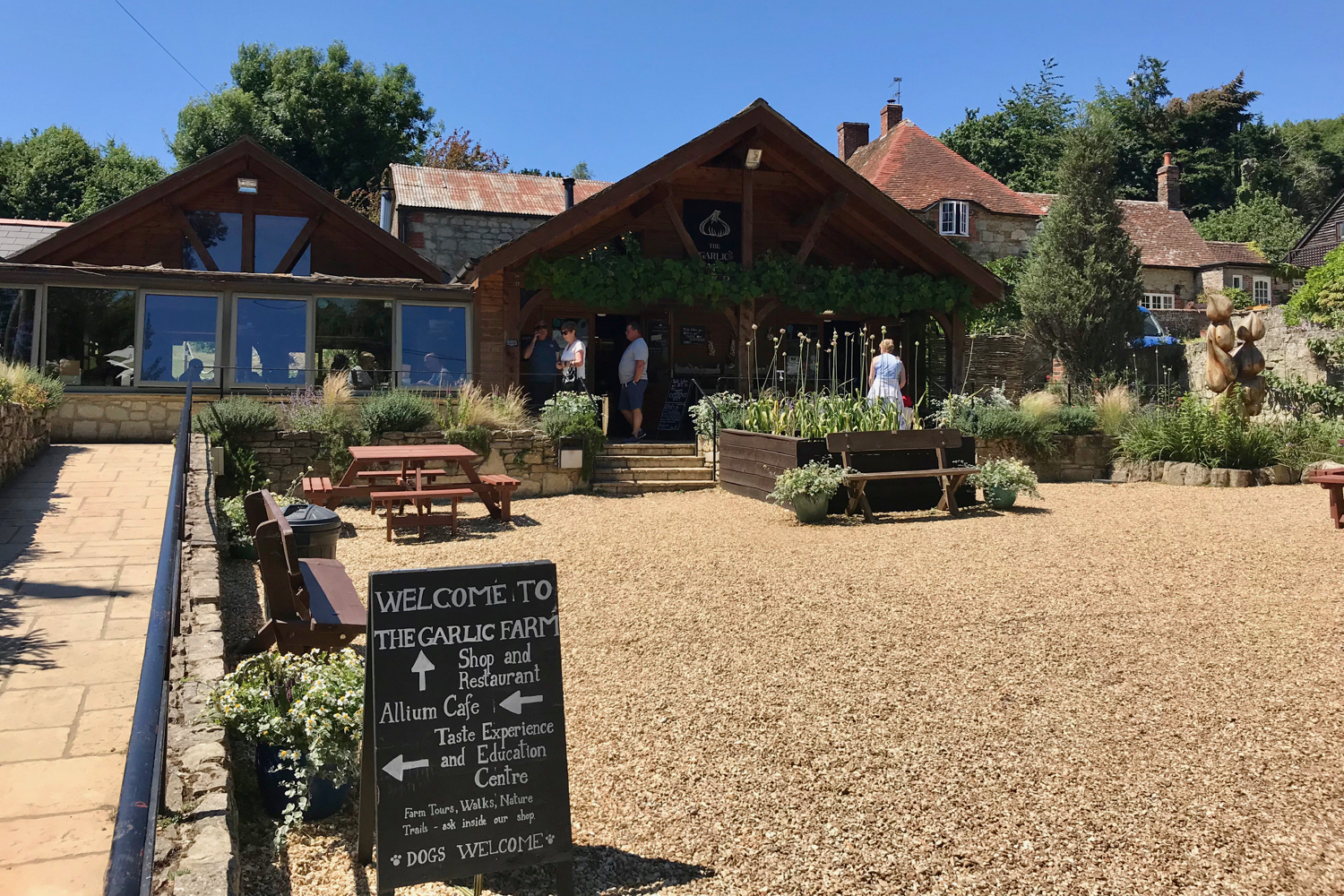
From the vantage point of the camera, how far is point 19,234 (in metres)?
17.3

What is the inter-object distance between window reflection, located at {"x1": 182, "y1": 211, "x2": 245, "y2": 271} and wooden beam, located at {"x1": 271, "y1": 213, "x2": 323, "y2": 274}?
59cm

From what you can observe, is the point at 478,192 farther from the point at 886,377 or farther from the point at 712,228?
the point at 886,377

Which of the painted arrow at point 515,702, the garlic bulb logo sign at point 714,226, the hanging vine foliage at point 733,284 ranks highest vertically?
the garlic bulb logo sign at point 714,226

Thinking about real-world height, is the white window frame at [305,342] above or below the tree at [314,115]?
below

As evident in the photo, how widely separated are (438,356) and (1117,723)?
40.4 ft

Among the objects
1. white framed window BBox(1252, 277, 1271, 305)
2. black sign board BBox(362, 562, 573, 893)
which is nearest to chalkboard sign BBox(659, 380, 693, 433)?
black sign board BBox(362, 562, 573, 893)

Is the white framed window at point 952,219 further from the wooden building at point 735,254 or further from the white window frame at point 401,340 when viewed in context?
the white window frame at point 401,340

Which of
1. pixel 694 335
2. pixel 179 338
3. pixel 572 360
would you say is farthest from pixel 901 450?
pixel 179 338

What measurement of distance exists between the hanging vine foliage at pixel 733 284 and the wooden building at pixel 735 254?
12cm

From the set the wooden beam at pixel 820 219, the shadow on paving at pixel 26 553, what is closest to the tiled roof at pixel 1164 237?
the wooden beam at pixel 820 219

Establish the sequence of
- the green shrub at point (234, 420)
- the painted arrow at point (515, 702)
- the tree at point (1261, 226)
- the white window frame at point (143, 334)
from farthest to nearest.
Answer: the tree at point (1261, 226), the white window frame at point (143, 334), the green shrub at point (234, 420), the painted arrow at point (515, 702)

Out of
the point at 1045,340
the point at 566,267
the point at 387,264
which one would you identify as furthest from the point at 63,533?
the point at 1045,340

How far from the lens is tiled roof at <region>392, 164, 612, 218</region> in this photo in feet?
73.7

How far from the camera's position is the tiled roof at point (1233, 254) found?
118 feet
